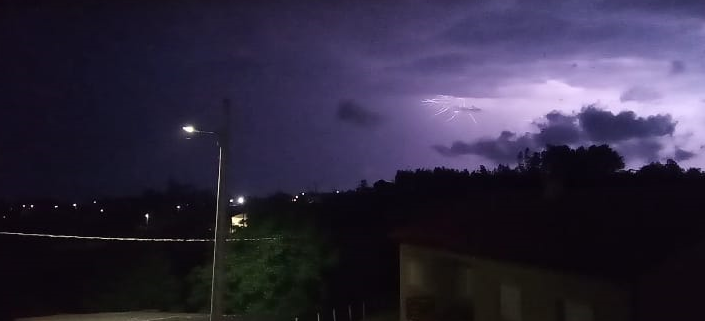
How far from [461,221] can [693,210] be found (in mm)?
7802

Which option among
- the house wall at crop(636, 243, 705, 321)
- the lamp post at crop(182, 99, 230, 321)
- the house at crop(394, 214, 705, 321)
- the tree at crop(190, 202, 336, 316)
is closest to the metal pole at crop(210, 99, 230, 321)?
the lamp post at crop(182, 99, 230, 321)

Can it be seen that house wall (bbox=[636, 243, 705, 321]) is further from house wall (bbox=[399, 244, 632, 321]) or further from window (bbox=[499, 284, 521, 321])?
window (bbox=[499, 284, 521, 321])

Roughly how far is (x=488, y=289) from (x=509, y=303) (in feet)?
3.08

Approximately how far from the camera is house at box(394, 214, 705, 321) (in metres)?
13.6

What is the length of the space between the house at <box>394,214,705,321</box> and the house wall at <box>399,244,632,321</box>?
0.06ft

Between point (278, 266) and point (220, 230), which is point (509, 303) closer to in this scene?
point (220, 230)

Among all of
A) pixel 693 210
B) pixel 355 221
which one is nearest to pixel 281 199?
pixel 355 221

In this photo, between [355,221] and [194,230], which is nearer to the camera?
[355,221]

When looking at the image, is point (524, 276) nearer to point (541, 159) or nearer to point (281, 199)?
point (281, 199)

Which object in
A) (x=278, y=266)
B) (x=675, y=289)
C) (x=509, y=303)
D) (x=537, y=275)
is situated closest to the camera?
(x=675, y=289)

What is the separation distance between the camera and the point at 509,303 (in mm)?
18781

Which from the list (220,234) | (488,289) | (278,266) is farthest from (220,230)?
(278,266)

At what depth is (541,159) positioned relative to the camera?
68.6 metres

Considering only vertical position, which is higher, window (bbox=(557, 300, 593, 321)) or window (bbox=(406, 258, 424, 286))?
window (bbox=(406, 258, 424, 286))
